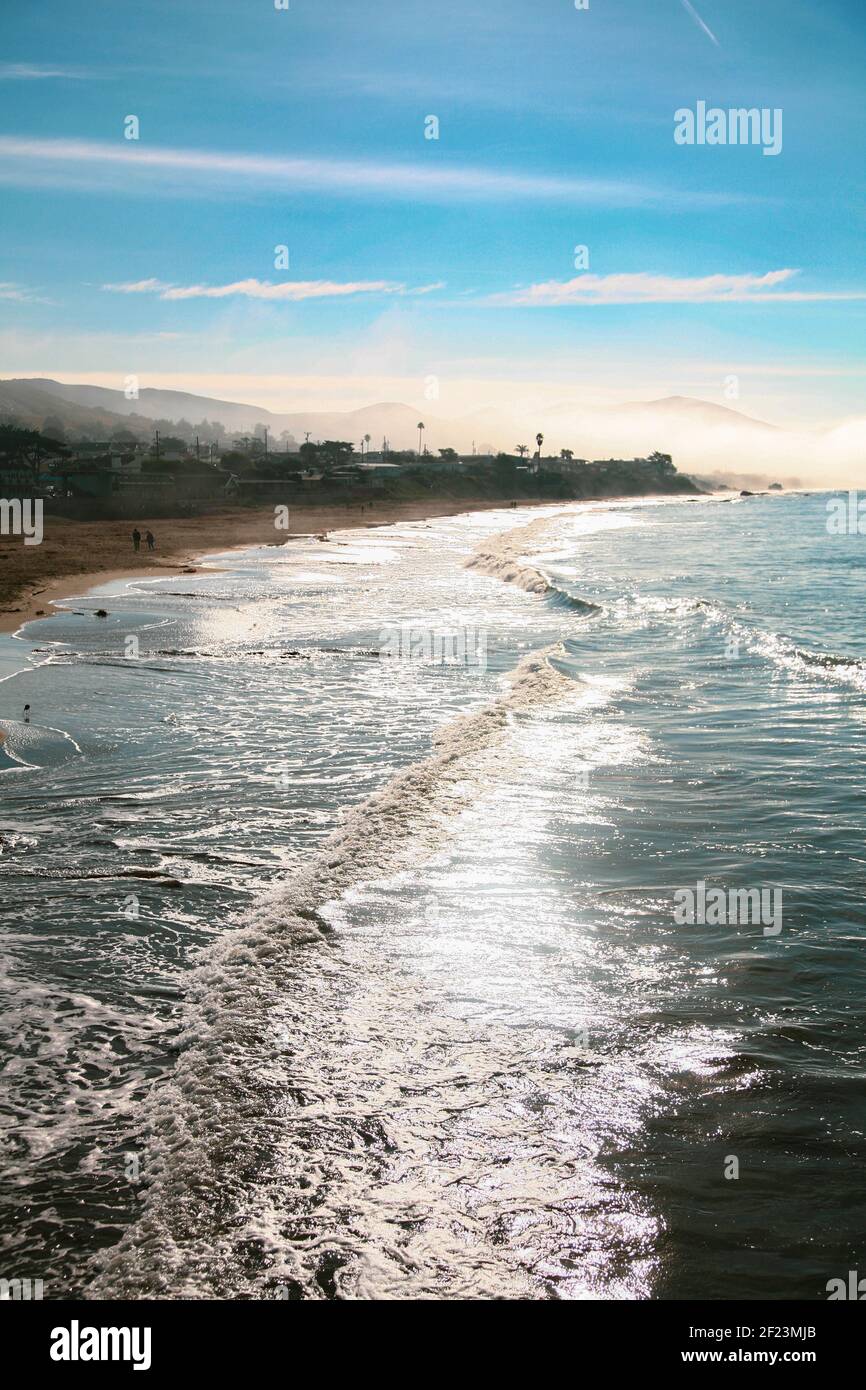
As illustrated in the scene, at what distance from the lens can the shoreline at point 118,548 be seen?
1537 inches

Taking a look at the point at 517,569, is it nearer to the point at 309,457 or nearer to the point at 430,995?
the point at 430,995

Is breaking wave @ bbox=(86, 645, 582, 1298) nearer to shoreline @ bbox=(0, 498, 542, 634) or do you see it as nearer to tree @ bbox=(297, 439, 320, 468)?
shoreline @ bbox=(0, 498, 542, 634)

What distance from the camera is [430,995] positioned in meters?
8.55

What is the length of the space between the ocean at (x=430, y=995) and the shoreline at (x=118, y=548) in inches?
702

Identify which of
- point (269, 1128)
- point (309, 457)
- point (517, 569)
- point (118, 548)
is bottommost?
point (269, 1128)

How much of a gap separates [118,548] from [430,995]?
58745 mm

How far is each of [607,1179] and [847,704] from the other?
56.6 feet

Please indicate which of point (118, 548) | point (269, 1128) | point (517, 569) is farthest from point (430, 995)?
point (118, 548)

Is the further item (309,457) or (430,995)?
(309,457)

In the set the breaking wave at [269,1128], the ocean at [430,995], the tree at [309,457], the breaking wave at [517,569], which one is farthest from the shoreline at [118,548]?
the tree at [309,457]

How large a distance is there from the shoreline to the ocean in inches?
702

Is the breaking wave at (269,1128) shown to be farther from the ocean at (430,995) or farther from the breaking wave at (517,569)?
the breaking wave at (517,569)

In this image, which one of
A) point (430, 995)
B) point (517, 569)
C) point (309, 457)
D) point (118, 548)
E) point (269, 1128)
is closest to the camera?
point (269, 1128)

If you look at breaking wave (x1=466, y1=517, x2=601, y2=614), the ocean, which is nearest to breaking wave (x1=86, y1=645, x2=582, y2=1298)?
the ocean
